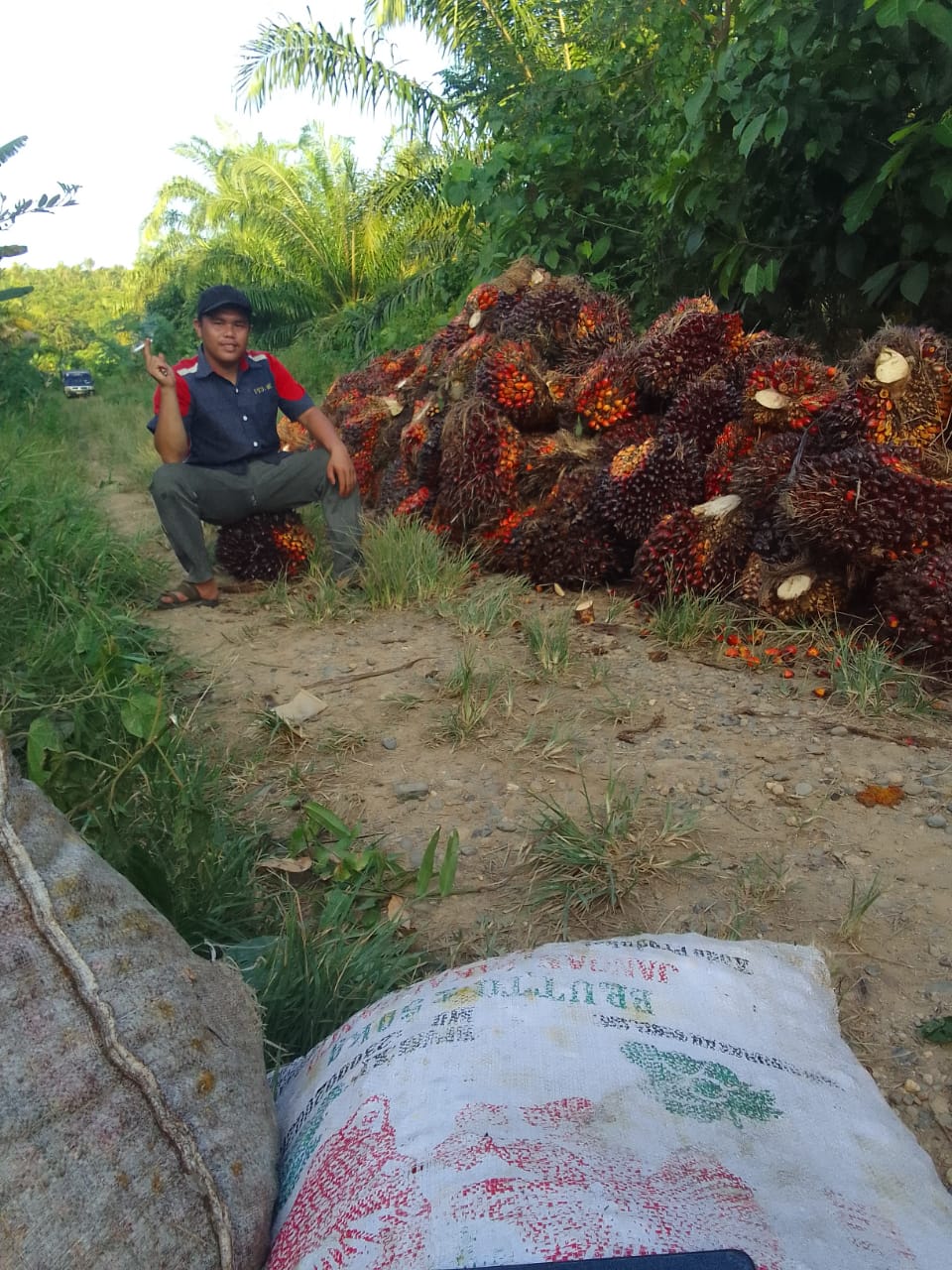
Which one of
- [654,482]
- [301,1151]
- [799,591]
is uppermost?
[654,482]

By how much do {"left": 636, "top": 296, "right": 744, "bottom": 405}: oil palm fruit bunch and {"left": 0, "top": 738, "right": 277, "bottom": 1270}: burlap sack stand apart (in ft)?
9.92

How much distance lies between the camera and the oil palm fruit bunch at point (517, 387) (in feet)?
12.6

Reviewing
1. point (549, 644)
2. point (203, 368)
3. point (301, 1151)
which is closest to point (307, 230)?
point (203, 368)

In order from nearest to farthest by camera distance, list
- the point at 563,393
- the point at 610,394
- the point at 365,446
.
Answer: the point at 610,394, the point at 563,393, the point at 365,446

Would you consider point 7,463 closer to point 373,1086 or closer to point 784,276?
point 784,276

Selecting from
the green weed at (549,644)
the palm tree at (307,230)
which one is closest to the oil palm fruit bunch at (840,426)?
the green weed at (549,644)

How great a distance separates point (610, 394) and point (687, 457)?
49 centimetres

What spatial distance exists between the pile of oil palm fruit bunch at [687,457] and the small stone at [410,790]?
1.28m

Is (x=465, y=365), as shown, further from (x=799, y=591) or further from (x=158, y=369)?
(x=799, y=591)

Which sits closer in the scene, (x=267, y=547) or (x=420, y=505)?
(x=267, y=547)

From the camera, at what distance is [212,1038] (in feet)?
3.16

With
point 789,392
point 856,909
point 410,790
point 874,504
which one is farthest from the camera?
point 789,392

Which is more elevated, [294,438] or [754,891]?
[294,438]

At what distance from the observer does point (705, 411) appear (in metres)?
3.42
